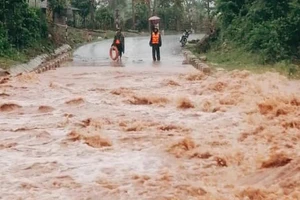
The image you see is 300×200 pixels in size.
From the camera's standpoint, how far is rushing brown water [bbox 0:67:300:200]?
22.3 ft

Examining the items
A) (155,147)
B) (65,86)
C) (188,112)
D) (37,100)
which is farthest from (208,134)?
(65,86)

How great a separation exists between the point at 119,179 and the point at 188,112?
4821mm

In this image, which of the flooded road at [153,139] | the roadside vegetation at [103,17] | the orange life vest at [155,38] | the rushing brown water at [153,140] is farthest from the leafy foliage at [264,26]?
the roadside vegetation at [103,17]

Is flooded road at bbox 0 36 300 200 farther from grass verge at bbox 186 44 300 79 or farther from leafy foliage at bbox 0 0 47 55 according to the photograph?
leafy foliage at bbox 0 0 47 55

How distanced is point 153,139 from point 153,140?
0.07m

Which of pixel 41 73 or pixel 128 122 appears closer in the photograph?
pixel 128 122

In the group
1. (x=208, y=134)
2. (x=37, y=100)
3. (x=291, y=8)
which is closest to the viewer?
(x=208, y=134)

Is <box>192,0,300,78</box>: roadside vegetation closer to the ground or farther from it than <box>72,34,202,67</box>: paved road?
farther from it

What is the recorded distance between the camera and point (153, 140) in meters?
9.30

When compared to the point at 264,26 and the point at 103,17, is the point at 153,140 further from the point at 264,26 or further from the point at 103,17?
the point at 103,17

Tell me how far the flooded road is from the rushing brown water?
14 millimetres

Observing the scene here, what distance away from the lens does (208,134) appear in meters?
9.63

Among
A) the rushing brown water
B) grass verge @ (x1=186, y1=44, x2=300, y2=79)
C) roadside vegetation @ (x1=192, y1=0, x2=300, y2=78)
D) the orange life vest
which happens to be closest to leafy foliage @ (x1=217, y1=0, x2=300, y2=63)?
roadside vegetation @ (x1=192, y1=0, x2=300, y2=78)

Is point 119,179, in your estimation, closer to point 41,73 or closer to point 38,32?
point 41,73
